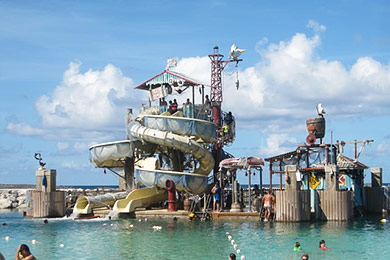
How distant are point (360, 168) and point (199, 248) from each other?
18117 mm

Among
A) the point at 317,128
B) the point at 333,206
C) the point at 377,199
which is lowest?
the point at 333,206

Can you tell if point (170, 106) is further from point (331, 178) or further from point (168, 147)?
point (331, 178)

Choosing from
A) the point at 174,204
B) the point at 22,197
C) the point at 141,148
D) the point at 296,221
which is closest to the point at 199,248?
the point at 296,221

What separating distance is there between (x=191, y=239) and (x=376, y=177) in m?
19.7

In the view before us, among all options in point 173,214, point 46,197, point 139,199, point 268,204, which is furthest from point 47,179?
point 268,204

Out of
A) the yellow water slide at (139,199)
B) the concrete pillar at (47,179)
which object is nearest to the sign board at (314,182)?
the yellow water slide at (139,199)

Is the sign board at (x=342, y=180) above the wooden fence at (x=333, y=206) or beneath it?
above

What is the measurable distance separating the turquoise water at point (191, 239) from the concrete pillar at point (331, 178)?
2.04 meters

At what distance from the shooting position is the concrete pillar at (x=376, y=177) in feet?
148

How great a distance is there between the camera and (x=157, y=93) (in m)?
46.0

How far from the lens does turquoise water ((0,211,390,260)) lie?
85.9ft

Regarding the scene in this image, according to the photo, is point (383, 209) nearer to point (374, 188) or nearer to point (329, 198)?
point (374, 188)

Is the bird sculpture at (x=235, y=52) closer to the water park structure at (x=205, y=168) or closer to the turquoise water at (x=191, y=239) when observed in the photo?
the water park structure at (x=205, y=168)

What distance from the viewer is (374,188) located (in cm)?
4366
